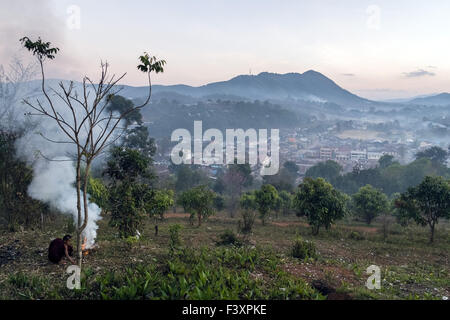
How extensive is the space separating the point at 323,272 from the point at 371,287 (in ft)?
3.14

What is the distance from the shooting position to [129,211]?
24.9 feet

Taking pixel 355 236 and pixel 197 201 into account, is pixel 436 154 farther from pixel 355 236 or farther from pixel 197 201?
pixel 197 201

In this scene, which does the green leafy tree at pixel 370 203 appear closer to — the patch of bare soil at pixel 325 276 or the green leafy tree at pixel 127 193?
the patch of bare soil at pixel 325 276

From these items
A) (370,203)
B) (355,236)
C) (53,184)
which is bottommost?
(355,236)

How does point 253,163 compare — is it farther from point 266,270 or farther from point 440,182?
point 266,270

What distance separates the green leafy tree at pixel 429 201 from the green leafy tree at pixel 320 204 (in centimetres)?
239

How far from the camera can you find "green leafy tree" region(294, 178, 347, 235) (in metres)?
11.6

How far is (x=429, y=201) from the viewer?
1070 cm

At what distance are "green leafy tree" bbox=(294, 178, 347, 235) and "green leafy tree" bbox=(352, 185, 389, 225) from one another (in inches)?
220

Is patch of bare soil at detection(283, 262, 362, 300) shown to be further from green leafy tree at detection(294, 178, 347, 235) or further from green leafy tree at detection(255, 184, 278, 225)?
green leafy tree at detection(255, 184, 278, 225)

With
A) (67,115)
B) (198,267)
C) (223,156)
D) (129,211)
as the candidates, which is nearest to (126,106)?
(67,115)

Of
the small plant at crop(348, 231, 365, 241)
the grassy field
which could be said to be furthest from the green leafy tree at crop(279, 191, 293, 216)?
the grassy field

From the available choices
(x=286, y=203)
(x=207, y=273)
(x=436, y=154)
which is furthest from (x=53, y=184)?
(x=436, y=154)

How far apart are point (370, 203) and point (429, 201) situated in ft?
18.7
